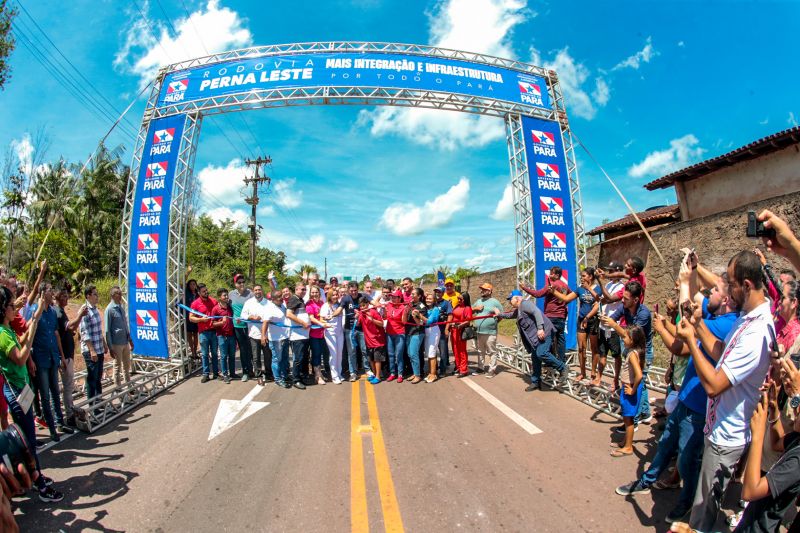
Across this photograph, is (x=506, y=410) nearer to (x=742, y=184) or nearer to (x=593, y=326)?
(x=593, y=326)

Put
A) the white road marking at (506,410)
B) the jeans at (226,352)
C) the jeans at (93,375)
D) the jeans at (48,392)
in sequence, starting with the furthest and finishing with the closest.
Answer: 1. the jeans at (226,352)
2. the jeans at (93,375)
3. the white road marking at (506,410)
4. the jeans at (48,392)

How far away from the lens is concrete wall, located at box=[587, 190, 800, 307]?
7.20 m

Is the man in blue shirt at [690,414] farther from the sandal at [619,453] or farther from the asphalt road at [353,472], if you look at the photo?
the sandal at [619,453]

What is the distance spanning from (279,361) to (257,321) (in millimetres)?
906

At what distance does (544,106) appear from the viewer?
32.7 ft

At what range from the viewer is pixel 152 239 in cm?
902

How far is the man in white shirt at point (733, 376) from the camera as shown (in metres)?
2.48

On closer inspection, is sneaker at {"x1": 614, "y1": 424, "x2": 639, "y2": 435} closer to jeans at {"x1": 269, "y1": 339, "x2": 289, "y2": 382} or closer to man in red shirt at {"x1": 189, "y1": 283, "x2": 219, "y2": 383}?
jeans at {"x1": 269, "y1": 339, "x2": 289, "y2": 382}

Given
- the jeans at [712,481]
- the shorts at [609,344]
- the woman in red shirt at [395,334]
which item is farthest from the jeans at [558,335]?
the jeans at [712,481]

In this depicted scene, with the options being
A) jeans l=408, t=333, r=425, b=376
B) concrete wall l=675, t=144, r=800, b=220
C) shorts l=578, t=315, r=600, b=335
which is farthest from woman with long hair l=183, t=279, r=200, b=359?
concrete wall l=675, t=144, r=800, b=220

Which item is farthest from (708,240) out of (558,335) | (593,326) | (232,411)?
(232,411)

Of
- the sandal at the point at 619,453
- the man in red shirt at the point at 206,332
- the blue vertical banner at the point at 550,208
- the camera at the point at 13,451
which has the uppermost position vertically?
the blue vertical banner at the point at 550,208

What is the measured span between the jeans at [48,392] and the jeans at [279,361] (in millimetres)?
3243

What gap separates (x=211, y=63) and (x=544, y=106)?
7.93 metres
